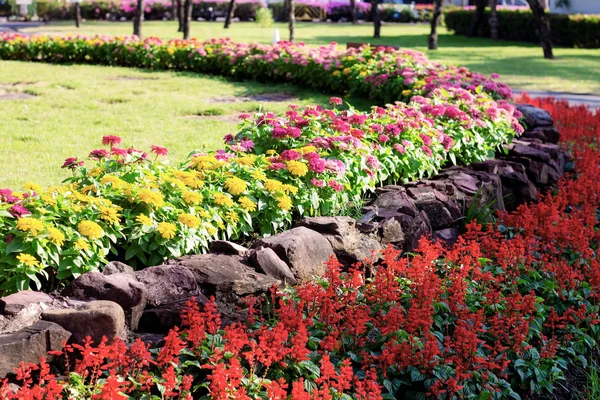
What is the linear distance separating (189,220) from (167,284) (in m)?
0.43

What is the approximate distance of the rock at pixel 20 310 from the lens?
3.10 m

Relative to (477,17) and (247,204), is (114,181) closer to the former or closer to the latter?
(247,204)

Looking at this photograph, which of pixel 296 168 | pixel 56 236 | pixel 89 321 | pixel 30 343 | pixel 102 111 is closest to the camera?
pixel 30 343

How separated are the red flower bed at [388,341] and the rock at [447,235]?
0.38 m

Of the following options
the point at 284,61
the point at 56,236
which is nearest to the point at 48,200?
the point at 56,236

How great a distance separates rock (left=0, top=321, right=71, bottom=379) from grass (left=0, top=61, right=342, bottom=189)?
3.13m

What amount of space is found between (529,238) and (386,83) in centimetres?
638

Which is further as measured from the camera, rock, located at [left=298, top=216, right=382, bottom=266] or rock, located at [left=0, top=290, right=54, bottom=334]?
rock, located at [left=298, top=216, right=382, bottom=266]

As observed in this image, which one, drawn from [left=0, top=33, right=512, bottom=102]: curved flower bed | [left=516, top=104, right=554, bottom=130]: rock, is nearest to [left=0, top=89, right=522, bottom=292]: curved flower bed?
[left=516, top=104, right=554, bottom=130]: rock

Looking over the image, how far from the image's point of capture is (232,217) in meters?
4.29

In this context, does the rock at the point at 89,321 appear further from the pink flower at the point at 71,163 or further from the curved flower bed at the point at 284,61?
the curved flower bed at the point at 284,61

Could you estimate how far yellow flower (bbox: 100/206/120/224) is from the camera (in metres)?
3.83

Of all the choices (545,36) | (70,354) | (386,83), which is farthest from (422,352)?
(545,36)

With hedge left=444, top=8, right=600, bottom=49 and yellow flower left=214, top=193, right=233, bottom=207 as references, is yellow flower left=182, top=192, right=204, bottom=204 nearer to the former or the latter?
yellow flower left=214, top=193, right=233, bottom=207
